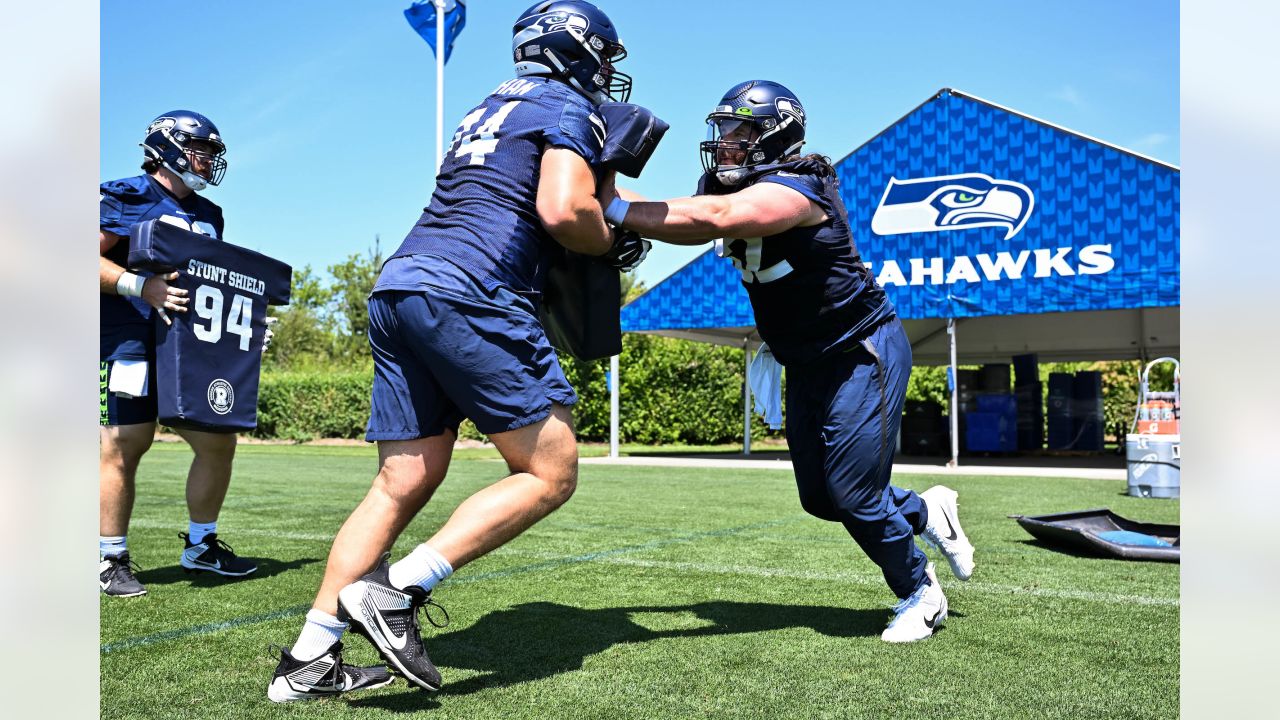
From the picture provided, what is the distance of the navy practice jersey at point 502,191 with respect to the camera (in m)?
2.88

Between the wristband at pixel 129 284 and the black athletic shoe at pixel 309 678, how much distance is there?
229cm

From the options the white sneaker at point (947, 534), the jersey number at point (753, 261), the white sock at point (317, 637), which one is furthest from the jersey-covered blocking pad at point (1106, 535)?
the white sock at point (317, 637)

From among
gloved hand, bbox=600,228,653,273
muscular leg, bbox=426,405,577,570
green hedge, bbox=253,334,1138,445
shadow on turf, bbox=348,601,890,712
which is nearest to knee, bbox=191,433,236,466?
shadow on turf, bbox=348,601,890,712

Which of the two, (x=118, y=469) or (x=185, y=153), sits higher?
(x=185, y=153)

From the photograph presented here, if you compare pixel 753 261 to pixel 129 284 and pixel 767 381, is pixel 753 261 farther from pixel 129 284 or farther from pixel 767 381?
pixel 129 284

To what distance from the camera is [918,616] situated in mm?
3646

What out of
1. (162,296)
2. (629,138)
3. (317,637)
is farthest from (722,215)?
(162,296)

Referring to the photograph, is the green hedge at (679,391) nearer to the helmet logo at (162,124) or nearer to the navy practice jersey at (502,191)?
the helmet logo at (162,124)

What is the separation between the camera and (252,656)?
3.32m

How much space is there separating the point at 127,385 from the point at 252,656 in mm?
1803

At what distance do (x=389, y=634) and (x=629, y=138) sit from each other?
5.15 ft

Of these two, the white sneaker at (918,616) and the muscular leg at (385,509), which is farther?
the white sneaker at (918,616)
